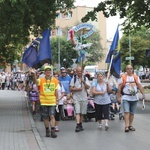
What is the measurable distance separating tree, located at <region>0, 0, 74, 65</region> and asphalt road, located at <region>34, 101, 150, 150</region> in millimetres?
5691

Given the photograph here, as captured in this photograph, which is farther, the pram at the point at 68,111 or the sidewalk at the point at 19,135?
the pram at the point at 68,111

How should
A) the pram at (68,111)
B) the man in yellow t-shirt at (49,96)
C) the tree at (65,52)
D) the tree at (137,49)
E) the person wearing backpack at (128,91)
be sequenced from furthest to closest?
the tree at (137,49) → the tree at (65,52) → the pram at (68,111) → the person wearing backpack at (128,91) → the man in yellow t-shirt at (49,96)

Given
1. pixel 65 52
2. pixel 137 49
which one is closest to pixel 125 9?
pixel 65 52

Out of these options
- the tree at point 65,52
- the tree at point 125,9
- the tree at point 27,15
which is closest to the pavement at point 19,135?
the tree at point 27,15

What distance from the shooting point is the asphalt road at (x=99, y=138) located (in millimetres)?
9327

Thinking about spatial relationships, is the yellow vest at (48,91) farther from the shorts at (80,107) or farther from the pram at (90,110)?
the pram at (90,110)

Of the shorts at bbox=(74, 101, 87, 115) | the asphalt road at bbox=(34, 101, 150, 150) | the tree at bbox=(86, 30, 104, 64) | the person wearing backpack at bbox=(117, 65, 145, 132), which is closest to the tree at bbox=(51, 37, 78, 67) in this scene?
the tree at bbox=(86, 30, 104, 64)

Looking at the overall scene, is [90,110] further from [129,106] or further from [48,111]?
[48,111]

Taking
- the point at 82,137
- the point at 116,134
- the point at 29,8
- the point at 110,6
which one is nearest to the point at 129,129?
the point at 116,134

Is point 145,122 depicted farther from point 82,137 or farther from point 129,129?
point 82,137

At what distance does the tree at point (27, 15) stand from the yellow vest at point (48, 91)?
243 inches

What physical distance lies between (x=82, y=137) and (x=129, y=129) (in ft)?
5.57

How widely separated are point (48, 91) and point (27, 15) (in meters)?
8.61

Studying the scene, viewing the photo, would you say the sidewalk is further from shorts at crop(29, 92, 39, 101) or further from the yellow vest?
shorts at crop(29, 92, 39, 101)
